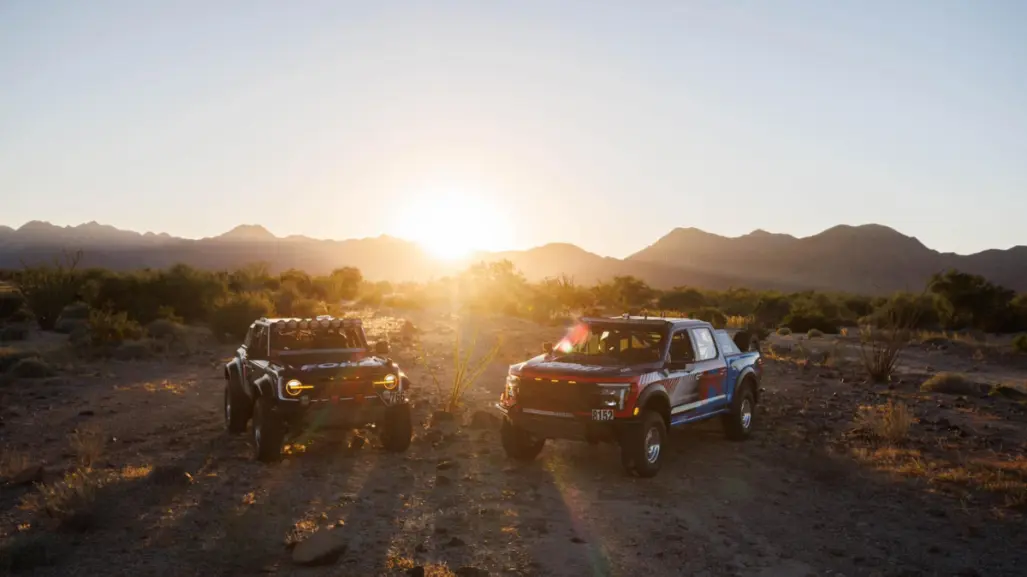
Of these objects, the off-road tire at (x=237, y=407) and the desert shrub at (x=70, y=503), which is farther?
the off-road tire at (x=237, y=407)

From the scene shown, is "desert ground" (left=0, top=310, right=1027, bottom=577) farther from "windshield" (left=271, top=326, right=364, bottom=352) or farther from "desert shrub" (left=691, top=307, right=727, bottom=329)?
"desert shrub" (left=691, top=307, right=727, bottom=329)

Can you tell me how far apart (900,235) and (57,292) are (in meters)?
138

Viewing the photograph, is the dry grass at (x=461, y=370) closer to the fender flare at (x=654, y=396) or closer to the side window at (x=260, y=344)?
the side window at (x=260, y=344)

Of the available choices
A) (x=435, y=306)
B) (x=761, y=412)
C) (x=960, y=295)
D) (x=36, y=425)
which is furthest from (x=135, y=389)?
(x=960, y=295)

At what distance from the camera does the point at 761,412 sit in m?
15.1

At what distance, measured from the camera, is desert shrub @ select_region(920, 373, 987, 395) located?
703 inches

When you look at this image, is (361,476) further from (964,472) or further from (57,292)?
(57,292)

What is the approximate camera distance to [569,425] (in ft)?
32.2

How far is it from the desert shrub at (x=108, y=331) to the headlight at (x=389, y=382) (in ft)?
49.2

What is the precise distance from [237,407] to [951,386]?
590 inches

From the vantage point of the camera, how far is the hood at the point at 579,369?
9.84 meters

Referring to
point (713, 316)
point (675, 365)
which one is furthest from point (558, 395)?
point (713, 316)

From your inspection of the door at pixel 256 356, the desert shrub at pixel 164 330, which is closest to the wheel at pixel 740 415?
the door at pixel 256 356

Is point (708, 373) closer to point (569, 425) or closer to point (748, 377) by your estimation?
point (748, 377)
